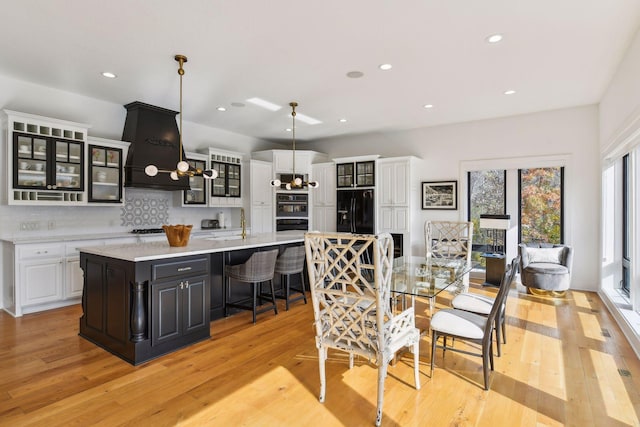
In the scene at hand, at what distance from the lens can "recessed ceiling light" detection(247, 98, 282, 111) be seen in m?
5.06

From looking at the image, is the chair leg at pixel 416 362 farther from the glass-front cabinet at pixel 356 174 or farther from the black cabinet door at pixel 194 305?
the glass-front cabinet at pixel 356 174

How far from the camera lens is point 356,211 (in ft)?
23.0

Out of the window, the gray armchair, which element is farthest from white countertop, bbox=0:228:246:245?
the window

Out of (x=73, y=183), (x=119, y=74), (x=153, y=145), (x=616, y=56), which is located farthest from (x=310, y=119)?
(x=616, y=56)

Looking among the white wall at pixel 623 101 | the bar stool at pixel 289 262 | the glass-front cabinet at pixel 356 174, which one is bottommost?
the bar stool at pixel 289 262

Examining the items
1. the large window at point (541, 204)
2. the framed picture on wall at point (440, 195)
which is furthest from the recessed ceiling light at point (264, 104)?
the large window at point (541, 204)

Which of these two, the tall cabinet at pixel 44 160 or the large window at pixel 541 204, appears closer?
the tall cabinet at pixel 44 160

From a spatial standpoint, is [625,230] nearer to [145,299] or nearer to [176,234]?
[176,234]

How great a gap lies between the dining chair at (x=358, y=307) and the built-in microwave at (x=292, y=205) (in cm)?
506

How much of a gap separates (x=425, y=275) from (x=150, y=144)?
4.45 metres

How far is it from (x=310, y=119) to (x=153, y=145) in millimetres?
2588

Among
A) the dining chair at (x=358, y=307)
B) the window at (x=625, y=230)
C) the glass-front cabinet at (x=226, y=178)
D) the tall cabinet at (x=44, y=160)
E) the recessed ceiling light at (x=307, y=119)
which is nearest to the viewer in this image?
the dining chair at (x=358, y=307)

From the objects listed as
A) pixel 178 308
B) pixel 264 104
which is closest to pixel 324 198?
pixel 264 104

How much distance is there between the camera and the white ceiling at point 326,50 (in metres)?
2.79
